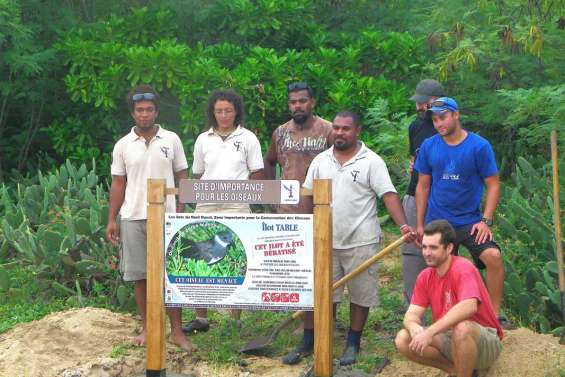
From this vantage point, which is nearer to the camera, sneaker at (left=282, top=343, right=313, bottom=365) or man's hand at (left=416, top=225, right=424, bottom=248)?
man's hand at (left=416, top=225, right=424, bottom=248)

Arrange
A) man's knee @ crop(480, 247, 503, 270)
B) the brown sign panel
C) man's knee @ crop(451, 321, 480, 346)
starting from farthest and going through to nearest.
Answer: the brown sign panel
man's knee @ crop(480, 247, 503, 270)
man's knee @ crop(451, 321, 480, 346)

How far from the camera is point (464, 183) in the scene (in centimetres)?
711

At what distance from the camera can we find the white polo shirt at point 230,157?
7820mm

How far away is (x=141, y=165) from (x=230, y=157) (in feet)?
2.23

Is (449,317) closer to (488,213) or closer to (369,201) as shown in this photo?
(488,213)

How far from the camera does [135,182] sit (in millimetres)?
7762

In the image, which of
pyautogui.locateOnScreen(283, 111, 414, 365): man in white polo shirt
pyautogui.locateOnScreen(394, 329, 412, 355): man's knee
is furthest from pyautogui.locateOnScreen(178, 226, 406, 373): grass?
pyautogui.locateOnScreen(394, 329, 412, 355): man's knee

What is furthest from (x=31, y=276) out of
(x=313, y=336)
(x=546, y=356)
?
(x=546, y=356)

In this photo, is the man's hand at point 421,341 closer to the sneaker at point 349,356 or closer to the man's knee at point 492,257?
the man's knee at point 492,257

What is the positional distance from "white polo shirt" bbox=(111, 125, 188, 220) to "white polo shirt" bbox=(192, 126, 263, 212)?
0.89 ft

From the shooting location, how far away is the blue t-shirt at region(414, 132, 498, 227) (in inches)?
277

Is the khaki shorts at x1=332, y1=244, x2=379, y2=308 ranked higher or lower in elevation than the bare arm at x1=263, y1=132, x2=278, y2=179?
lower

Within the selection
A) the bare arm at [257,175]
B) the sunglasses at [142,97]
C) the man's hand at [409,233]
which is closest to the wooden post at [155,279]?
the sunglasses at [142,97]

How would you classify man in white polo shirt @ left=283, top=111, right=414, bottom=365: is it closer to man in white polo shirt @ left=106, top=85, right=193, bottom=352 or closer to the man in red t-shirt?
the man in red t-shirt
